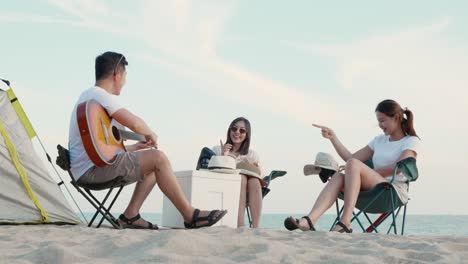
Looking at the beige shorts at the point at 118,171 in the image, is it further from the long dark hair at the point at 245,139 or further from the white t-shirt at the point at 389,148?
the white t-shirt at the point at 389,148

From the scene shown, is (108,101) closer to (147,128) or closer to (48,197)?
(147,128)

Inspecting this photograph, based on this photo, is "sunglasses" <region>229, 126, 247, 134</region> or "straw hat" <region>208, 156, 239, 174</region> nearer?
"straw hat" <region>208, 156, 239, 174</region>

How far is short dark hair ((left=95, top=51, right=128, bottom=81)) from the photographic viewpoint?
11.3ft

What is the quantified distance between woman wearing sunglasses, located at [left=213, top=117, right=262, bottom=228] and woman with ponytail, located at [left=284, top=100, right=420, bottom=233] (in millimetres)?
532

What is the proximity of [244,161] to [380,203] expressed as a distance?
3.03 ft

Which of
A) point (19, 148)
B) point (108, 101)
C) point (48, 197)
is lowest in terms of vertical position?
point (48, 197)

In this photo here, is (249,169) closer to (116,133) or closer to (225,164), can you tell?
(225,164)

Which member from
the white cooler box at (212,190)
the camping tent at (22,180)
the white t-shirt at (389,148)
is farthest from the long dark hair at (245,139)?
the camping tent at (22,180)

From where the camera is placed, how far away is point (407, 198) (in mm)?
3830

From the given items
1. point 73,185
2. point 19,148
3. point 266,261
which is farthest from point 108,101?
point 266,261

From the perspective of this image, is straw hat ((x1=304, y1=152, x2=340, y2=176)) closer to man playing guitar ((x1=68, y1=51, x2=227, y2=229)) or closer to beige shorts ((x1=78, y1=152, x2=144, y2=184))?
man playing guitar ((x1=68, y1=51, x2=227, y2=229))

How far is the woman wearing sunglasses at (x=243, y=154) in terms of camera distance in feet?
13.0

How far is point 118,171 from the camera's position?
327 centimetres

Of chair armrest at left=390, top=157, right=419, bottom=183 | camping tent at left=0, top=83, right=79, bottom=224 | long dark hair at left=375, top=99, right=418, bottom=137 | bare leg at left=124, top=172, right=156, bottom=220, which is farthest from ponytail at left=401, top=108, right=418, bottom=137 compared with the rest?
camping tent at left=0, top=83, right=79, bottom=224
